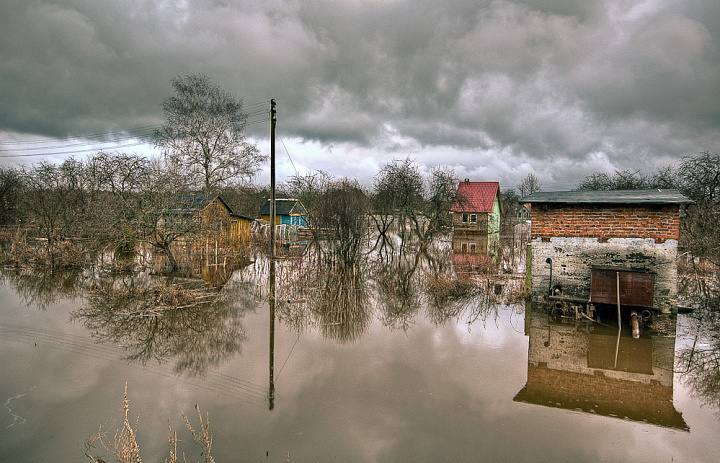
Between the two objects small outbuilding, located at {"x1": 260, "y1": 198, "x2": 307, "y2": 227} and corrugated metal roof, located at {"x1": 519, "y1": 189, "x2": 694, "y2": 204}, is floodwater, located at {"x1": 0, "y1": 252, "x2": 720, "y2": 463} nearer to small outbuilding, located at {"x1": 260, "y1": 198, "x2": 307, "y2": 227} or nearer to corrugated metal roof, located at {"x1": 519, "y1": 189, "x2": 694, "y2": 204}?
corrugated metal roof, located at {"x1": 519, "y1": 189, "x2": 694, "y2": 204}

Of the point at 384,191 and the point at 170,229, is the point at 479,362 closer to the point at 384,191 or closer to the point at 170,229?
the point at 170,229

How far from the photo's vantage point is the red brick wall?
8734 mm

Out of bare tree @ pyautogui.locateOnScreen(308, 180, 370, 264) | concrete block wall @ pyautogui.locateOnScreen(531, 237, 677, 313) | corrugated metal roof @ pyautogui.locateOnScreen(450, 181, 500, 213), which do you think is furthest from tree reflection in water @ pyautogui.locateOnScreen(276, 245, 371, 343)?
corrugated metal roof @ pyautogui.locateOnScreen(450, 181, 500, 213)

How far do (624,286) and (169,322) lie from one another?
9535 millimetres

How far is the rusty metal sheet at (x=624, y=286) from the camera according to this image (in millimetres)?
8016

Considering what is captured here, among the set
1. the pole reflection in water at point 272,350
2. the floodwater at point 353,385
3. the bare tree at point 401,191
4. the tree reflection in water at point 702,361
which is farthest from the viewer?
the bare tree at point 401,191

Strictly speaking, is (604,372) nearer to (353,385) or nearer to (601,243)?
(353,385)

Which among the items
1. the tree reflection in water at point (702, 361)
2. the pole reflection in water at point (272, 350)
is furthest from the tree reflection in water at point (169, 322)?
the tree reflection in water at point (702, 361)

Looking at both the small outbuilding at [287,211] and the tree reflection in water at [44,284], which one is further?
the small outbuilding at [287,211]

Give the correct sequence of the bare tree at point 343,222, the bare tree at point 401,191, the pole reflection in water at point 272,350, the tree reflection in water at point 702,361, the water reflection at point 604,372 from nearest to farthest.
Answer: the water reflection at point 604,372
the pole reflection in water at point 272,350
the tree reflection in water at point 702,361
the bare tree at point 343,222
the bare tree at point 401,191

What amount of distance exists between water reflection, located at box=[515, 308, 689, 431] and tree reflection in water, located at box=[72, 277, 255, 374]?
15.9 ft

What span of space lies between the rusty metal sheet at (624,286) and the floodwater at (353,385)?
27.8 inches

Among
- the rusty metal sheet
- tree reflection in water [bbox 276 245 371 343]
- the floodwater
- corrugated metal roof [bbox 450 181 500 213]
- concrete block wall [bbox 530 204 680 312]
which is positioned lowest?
the floodwater

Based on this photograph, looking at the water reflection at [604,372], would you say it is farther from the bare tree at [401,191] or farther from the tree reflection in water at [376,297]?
the bare tree at [401,191]
